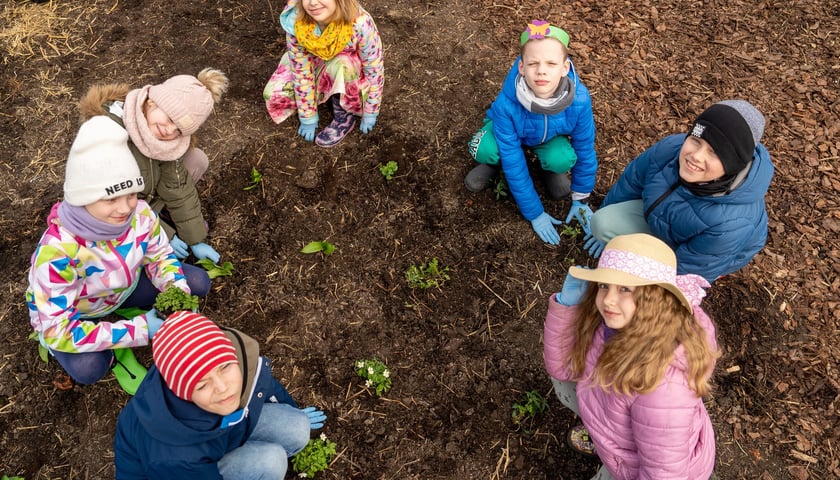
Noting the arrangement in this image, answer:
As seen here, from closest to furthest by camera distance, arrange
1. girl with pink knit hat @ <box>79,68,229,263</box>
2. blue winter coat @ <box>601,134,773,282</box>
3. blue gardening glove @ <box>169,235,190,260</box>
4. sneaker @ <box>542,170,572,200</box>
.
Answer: blue winter coat @ <box>601,134,773,282</box>, girl with pink knit hat @ <box>79,68,229,263</box>, blue gardening glove @ <box>169,235,190,260</box>, sneaker @ <box>542,170,572,200</box>

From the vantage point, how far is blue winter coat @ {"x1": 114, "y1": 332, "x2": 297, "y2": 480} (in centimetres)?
264

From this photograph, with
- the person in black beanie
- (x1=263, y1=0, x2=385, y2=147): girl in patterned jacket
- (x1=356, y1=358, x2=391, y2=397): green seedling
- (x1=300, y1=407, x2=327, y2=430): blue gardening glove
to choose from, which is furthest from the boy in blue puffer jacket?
(x1=300, y1=407, x2=327, y2=430): blue gardening glove

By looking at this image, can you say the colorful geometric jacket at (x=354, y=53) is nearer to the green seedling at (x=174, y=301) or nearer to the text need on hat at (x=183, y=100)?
the text need on hat at (x=183, y=100)

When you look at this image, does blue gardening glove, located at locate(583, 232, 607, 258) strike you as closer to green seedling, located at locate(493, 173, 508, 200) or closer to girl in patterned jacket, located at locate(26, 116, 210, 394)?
green seedling, located at locate(493, 173, 508, 200)

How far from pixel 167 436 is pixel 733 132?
10.4 ft

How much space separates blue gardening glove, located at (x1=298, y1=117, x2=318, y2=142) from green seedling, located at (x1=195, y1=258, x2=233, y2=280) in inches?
53.5

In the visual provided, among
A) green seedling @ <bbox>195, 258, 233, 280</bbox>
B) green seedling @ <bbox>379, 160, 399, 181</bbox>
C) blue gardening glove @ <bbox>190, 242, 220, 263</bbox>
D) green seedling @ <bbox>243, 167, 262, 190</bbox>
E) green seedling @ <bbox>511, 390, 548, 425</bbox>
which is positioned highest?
green seedling @ <bbox>379, 160, 399, 181</bbox>

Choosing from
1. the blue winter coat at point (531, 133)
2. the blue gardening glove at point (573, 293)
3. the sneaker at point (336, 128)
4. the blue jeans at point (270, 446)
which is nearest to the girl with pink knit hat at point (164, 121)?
the sneaker at point (336, 128)

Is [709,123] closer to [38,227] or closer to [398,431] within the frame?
[398,431]

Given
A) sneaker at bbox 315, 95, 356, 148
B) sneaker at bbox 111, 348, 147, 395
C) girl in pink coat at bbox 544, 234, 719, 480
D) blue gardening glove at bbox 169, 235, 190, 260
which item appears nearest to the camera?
girl in pink coat at bbox 544, 234, 719, 480

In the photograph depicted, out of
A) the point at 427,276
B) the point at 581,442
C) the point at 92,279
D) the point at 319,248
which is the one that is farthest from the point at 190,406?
the point at 581,442

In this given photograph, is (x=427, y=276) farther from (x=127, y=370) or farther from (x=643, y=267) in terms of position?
(x=127, y=370)

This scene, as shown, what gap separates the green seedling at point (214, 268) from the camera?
427 centimetres

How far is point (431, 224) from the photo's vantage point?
4.64 m
